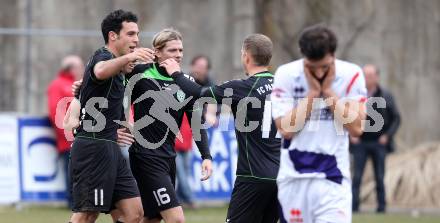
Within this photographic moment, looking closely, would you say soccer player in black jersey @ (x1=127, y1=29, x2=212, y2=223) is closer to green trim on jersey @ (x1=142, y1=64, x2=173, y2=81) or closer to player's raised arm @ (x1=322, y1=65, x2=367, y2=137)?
green trim on jersey @ (x1=142, y1=64, x2=173, y2=81)

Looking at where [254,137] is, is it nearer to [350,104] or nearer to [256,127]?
[256,127]

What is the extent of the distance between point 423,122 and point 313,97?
1418cm

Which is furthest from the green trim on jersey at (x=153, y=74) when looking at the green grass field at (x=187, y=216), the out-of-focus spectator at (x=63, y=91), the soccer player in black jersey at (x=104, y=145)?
the out-of-focus spectator at (x=63, y=91)

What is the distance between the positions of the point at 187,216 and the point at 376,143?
11.4 ft

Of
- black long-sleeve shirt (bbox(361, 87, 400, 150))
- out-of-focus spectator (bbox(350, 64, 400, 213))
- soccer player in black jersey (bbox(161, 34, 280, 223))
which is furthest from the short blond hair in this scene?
black long-sleeve shirt (bbox(361, 87, 400, 150))

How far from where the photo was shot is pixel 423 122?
20.9 metres

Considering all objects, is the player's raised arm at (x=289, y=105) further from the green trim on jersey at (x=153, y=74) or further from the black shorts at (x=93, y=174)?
the green trim on jersey at (x=153, y=74)

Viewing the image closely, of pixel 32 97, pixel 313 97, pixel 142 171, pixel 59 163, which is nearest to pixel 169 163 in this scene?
pixel 142 171

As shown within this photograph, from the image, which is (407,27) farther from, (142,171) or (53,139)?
(142,171)

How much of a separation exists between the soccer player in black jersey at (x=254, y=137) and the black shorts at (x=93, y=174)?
99 centimetres

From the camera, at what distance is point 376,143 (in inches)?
657

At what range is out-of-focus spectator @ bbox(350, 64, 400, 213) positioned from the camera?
54.2ft

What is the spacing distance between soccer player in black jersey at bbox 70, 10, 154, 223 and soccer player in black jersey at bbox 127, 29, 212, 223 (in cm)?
19

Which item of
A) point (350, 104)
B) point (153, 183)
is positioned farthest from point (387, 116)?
point (350, 104)
